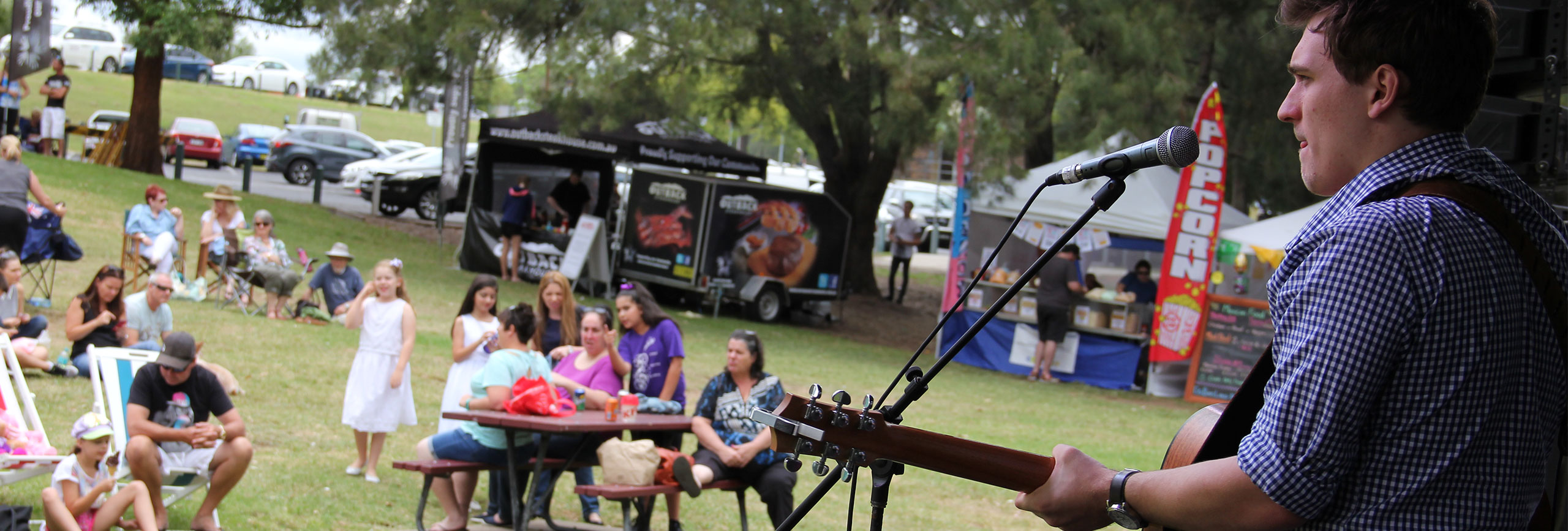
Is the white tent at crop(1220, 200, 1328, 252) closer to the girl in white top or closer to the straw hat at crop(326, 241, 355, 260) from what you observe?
the straw hat at crop(326, 241, 355, 260)

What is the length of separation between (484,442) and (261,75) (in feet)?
167

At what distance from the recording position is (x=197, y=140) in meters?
30.8

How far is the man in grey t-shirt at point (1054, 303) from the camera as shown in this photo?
46.6 ft

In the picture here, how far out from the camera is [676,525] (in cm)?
691

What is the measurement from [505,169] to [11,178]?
7.90 m

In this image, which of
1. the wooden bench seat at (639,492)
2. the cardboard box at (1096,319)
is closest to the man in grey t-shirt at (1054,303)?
the cardboard box at (1096,319)

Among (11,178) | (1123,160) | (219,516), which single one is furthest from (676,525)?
(11,178)

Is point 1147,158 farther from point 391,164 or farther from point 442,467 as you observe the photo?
point 391,164

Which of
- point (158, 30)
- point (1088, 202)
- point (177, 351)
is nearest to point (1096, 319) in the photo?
point (1088, 202)

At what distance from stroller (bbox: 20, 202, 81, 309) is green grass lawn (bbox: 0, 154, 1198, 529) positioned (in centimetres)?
20

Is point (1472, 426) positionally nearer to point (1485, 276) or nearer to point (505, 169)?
point (1485, 276)

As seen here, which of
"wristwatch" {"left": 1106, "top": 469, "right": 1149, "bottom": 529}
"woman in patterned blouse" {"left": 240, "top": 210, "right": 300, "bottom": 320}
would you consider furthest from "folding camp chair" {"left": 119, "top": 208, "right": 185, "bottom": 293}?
"wristwatch" {"left": 1106, "top": 469, "right": 1149, "bottom": 529}

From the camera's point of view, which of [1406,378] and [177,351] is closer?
[1406,378]

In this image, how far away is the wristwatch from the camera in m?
1.82
